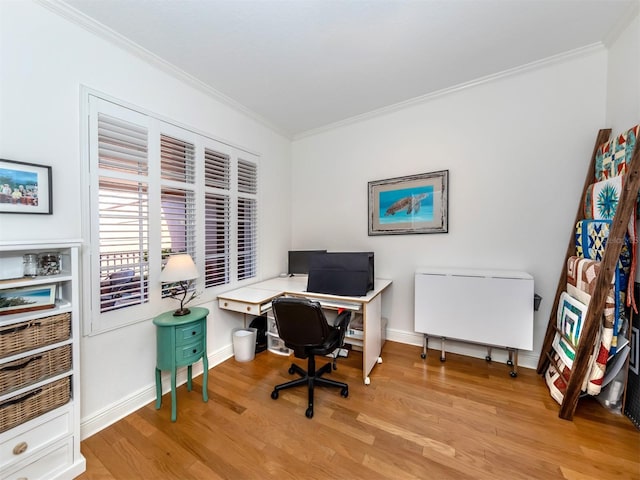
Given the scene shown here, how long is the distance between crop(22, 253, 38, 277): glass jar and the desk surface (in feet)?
4.27

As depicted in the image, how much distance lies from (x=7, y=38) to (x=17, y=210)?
3.16 ft

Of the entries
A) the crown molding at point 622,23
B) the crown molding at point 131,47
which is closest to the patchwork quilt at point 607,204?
the crown molding at point 622,23

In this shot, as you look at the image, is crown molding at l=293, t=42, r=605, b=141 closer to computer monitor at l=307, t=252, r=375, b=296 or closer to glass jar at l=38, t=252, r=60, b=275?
computer monitor at l=307, t=252, r=375, b=296

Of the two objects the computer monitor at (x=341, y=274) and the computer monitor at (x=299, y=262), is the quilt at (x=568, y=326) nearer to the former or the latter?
the computer monitor at (x=341, y=274)

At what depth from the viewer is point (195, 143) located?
2.30 meters

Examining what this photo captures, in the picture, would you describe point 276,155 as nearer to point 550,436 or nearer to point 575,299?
point 575,299

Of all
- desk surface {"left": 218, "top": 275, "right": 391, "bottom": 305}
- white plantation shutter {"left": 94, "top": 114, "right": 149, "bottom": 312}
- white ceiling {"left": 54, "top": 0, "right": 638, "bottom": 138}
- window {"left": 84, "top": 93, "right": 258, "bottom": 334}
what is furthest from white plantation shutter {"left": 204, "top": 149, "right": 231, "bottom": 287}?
white ceiling {"left": 54, "top": 0, "right": 638, "bottom": 138}

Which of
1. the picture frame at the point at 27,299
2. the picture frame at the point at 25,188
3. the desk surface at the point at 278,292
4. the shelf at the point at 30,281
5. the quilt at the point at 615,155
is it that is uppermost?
the quilt at the point at 615,155

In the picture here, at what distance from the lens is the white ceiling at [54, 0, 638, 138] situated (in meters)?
1.61

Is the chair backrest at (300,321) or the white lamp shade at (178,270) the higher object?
the white lamp shade at (178,270)

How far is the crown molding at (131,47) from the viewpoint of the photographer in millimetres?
1508

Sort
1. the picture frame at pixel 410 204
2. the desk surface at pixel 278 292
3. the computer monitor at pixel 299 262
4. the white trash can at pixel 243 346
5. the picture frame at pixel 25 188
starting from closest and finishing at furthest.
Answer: the picture frame at pixel 25 188, the desk surface at pixel 278 292, the white trash can at pixel 243 346, the picture frame at pixel 410 204, the computer monitor at pixel 299 262

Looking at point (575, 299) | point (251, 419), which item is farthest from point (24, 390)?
point (575, 299)

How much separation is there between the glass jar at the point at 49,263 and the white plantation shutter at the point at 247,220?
4.87 ft
